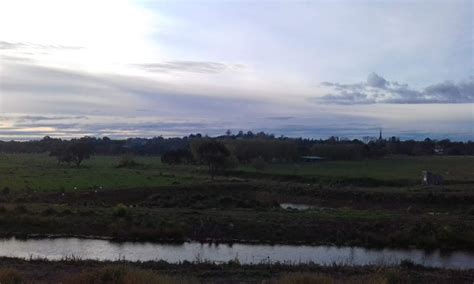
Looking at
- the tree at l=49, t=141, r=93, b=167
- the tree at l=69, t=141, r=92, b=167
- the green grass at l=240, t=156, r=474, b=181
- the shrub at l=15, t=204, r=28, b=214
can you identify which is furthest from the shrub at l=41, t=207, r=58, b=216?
the tree at l=69, t=141, r=92, b=167

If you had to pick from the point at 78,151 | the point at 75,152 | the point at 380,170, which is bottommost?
the point at 380,170

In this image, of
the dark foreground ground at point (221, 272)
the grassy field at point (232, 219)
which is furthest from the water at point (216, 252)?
the dark foreground ground at point (221, 272)

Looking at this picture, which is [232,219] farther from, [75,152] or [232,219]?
[75,152]

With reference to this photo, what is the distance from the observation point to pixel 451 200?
4800 centimetres

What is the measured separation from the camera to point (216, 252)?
28.4 m

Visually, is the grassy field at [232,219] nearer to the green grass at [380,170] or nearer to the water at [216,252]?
the water at [216,252]

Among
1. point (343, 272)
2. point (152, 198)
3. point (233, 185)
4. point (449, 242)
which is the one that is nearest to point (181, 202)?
point (152, 198)

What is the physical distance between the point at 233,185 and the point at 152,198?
13247mm

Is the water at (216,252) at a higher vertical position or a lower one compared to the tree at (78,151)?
lower

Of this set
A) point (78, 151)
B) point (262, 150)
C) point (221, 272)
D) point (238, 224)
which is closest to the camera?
point (221, 272)

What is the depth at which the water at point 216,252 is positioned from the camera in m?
26.6

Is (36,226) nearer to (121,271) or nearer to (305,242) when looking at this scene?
(305,242)

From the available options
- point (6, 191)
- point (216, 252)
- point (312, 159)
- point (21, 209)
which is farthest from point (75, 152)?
point (216, 252)

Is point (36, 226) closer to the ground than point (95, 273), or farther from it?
closer to the ground
